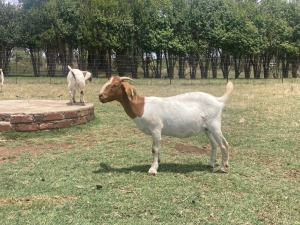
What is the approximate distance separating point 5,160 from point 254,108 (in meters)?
7.84

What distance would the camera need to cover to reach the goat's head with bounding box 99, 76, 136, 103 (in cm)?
527

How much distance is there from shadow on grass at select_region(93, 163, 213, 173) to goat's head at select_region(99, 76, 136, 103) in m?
0.97

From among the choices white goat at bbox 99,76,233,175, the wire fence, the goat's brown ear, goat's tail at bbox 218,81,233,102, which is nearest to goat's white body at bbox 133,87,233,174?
white goat at bbox 99,76,233,175

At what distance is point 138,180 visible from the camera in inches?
196

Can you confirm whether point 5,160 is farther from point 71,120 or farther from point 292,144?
point 292,144

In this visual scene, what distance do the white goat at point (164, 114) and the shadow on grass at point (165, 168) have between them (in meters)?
0.27

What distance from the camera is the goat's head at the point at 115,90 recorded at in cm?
527

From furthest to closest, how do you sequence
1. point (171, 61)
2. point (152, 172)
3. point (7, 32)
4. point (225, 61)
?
point (225, 61) → point (7, 32) → point (171, 61) → point (152, 172)

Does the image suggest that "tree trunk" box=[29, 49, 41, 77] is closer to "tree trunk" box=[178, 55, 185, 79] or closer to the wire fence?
the wire fence

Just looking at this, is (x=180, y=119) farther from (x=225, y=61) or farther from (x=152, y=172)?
(x=225, y=61)

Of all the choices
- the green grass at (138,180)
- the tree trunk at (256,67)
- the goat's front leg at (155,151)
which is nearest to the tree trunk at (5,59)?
the tree trunk at (256,67)

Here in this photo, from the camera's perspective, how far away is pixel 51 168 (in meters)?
5.59

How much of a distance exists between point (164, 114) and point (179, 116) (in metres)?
0.21

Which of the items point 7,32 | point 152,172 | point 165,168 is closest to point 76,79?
point 165,168
